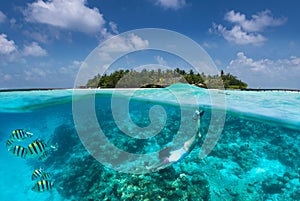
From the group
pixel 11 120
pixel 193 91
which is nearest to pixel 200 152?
pixel 193 91

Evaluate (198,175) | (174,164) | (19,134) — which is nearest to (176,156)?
(198,175)

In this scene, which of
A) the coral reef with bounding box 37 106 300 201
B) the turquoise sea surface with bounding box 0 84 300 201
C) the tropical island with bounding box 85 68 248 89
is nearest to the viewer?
the coral reef with bounding box 37 106 300 201

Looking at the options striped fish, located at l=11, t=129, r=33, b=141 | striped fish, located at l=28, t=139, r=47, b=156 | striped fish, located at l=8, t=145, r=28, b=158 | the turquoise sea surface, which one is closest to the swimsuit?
the turquoise sea surface

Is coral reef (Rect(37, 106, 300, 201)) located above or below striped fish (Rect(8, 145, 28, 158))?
below

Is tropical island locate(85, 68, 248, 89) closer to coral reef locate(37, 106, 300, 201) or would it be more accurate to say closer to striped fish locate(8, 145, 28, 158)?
coral reef locate(37, 106, 300, 201)

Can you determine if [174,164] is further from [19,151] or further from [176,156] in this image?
[19,151]

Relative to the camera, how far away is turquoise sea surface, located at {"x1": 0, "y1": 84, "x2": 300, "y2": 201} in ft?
19.4

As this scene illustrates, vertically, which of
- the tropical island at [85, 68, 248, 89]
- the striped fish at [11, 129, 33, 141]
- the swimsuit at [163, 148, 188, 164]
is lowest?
the swimsuit at [163, 148, 188, 164]

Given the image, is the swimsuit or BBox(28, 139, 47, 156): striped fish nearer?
BBox(28, 139, 47, 156): striped fish

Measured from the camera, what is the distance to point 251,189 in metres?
6.10

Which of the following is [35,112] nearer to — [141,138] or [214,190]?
[141,138]

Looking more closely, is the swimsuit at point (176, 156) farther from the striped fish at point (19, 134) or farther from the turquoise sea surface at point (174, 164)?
the striped fish at point (19, 134)

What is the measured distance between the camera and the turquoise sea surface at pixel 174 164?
5.93 meters

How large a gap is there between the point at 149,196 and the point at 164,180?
988 mm
